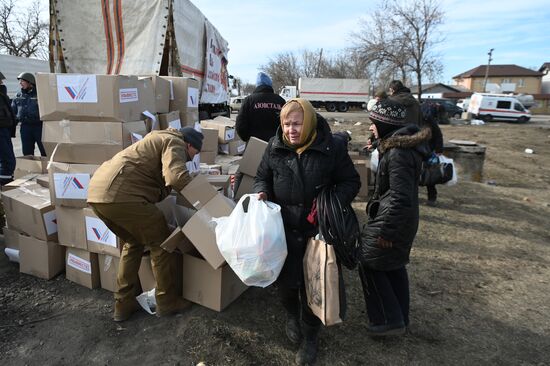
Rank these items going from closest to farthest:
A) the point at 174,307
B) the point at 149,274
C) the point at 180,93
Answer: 1. the point at 174,307
2. the point at 149,274
3. the point at 180,93

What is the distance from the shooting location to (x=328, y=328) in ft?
8.64

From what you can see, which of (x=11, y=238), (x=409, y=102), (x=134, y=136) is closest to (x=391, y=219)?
(x=134, y=136)


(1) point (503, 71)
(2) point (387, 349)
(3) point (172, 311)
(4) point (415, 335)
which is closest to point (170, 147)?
(3) point (172, 311)

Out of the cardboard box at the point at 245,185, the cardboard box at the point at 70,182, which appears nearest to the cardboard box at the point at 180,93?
the cardboard box at the point at 245,185

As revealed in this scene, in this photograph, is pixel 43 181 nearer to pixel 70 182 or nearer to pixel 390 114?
pixel 70 182

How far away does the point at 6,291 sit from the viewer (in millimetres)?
3076

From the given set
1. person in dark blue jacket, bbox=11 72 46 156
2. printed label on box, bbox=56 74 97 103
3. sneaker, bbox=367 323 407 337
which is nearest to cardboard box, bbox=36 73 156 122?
printed label on box, bbox=56 74 97 103

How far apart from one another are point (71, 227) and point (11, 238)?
941 millimetres

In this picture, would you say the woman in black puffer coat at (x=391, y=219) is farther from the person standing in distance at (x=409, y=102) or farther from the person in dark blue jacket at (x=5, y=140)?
the person in dark blue jacket at (x=5, y=140)

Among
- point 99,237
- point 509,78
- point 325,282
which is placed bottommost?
point 99,237

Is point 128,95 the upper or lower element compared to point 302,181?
upper

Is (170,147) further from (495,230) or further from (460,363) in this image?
(495,230)

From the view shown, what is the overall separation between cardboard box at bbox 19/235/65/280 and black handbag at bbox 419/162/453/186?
4058 millimetres

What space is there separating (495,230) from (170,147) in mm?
4501
